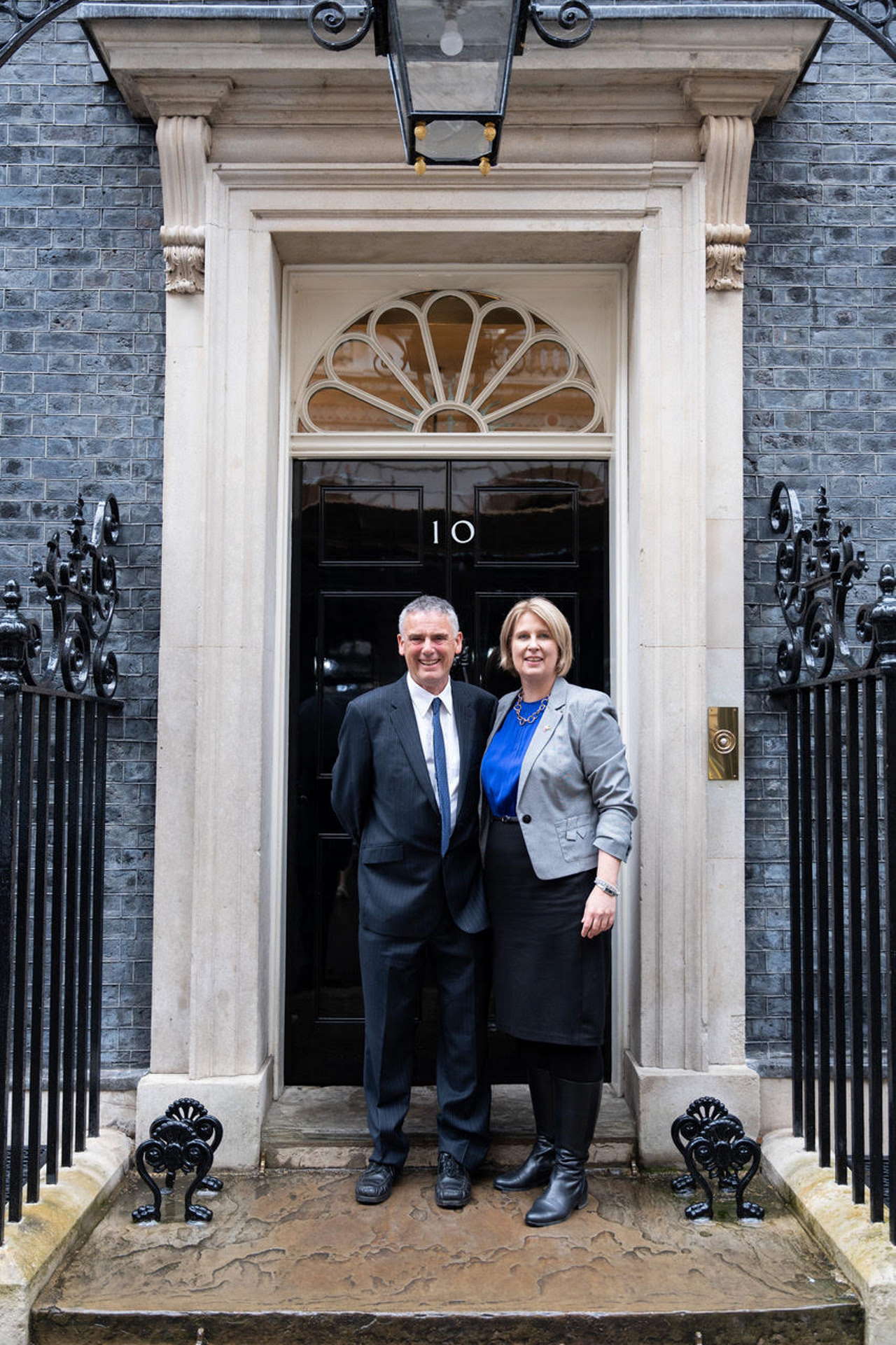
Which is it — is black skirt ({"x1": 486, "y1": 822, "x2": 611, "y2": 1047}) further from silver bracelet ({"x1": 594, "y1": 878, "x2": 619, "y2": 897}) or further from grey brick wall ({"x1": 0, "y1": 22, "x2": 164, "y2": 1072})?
grey brick wall ({"x1": 0, "y1": 22, "x2": 164, "y2": 1072})

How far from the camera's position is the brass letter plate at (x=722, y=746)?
451 cm

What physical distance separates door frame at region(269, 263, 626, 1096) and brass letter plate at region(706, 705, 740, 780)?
1.34 ft

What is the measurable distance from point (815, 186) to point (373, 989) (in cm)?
378

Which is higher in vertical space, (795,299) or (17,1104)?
(795,299)

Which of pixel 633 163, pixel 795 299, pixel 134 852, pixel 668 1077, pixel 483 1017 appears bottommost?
pixel 668 1077

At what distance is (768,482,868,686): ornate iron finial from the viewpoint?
3842 mm

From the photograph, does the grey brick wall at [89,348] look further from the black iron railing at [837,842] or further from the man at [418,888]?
the black iron railing at [837,842]

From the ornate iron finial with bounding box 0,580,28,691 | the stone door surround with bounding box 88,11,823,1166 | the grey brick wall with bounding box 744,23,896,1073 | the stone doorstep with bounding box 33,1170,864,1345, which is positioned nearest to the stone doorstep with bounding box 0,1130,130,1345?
the stone doorstep with bounding box 33,1170,864,1345

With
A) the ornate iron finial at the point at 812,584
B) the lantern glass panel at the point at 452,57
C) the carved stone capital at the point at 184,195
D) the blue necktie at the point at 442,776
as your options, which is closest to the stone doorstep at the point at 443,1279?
the blue necktie at the point at 442,776

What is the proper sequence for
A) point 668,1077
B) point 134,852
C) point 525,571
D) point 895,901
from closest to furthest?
1. point 895,901
2. point 668,1077
3. point 134,852
4. point 525,571

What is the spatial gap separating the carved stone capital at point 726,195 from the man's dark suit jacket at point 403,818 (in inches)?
83.6

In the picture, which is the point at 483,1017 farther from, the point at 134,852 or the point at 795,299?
the point at 795,299

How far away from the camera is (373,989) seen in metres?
3.99

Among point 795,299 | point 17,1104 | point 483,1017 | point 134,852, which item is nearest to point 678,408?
point 795,299
